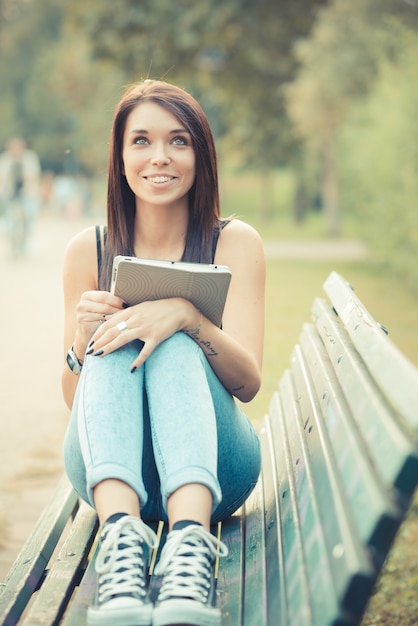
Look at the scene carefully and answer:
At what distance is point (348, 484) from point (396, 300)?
1027cm

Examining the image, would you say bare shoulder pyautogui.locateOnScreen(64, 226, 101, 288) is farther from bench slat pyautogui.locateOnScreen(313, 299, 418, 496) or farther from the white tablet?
bench slat pyautogui.locateOnScreen(313, 299, 418, 496)

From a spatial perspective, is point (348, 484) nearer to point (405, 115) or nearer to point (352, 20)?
point (405, 115)

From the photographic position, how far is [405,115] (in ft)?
38.4

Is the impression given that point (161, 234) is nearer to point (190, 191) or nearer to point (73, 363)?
point (190, 191)

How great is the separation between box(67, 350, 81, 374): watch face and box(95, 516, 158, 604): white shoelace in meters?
0.73

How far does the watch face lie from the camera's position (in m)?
2.66

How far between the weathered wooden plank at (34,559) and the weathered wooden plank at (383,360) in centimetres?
97

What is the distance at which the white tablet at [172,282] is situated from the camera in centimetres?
233

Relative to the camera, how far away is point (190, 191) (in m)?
2.96

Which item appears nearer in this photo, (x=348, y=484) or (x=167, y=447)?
(x=348, y=484)

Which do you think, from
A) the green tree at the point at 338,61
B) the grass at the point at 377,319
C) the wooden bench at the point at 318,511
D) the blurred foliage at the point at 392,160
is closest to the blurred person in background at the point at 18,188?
the grass at the point at 377,319

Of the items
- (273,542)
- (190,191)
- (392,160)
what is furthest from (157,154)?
(392,160)

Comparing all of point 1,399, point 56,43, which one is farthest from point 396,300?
point 56,43

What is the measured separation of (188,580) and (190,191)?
1435mm
